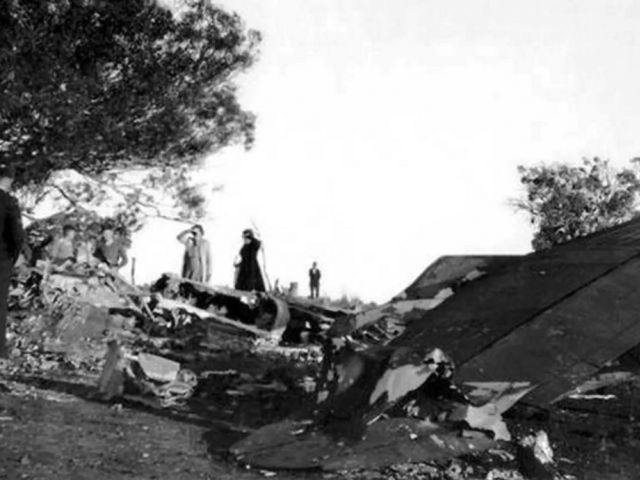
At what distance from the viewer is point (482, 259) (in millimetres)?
6234

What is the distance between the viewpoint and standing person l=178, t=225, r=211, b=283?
44.4 feet

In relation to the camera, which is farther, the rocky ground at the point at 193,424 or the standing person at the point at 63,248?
the standing person at the point at 63,248

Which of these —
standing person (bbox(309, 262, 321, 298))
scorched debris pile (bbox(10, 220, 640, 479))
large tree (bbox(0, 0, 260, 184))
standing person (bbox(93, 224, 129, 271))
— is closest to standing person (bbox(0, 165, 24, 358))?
scorched debris pile (bbox(10, 220, 640, 479))

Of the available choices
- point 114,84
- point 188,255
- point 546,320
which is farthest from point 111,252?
point 546,320

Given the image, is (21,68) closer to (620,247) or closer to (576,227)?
(620,247)

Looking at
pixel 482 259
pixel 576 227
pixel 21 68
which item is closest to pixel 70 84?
pixel 21 68

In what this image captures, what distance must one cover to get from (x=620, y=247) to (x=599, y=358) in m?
1.67

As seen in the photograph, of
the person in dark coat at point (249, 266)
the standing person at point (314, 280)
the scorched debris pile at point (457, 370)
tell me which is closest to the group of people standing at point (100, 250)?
the person in dark coat at point (249, 266)

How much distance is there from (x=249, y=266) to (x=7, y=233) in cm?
775

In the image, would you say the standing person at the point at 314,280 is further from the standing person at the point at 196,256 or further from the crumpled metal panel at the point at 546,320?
the crumpled metal panel at the point at 546,320

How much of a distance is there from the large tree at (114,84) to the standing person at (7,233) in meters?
8.56

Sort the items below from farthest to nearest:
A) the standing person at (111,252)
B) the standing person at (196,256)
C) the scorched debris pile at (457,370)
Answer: the standing person at (196,256) → the standing person at (111,252) → the scorched debris pile at (457,370)

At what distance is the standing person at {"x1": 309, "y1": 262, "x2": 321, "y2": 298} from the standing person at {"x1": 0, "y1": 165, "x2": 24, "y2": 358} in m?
21.1

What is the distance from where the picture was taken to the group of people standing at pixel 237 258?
537 inches
